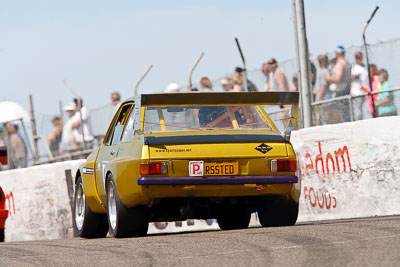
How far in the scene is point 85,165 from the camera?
12.2 metres

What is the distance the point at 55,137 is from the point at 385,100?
27.2 ft

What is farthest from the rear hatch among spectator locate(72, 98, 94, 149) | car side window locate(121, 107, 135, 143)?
spectator locate(72, 98, 94, 149)

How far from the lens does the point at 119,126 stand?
11594 mm

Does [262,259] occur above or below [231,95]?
below

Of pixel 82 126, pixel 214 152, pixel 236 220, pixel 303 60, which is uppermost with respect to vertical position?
pixel 303 60

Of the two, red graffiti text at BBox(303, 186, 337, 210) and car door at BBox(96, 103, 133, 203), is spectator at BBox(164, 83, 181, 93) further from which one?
car door at BBox(96, 103, 133, 203)

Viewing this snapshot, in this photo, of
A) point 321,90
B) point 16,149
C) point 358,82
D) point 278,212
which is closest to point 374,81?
point 358,82

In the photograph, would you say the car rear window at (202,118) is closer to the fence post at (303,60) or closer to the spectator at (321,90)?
the fence post at (303,60)

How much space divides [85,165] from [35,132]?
9188 mm

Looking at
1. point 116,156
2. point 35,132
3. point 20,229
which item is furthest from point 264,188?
point 35,132

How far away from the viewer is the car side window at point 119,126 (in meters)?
11.4

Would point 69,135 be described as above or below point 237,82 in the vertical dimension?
below

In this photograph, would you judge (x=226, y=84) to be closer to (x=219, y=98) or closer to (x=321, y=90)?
(x=321, y=90)

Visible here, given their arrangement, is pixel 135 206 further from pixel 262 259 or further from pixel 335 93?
pixel 335 93
